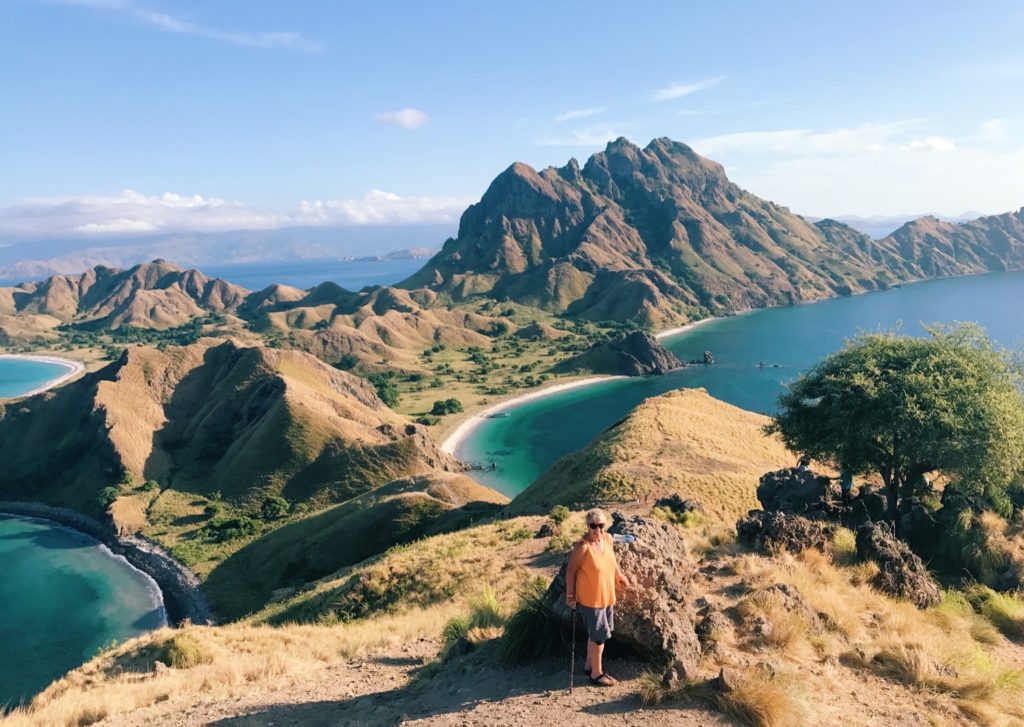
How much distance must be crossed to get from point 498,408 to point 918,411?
12390cm

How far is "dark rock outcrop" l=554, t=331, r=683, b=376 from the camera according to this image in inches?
7062

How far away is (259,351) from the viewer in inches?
4572

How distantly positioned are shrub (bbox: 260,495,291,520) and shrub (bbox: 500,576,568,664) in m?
73.8

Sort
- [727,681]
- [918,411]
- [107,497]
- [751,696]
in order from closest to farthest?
[751,696], [727,681], [918,411], [107,497]

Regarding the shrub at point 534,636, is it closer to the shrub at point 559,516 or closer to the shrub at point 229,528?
the shrub at point 559,516

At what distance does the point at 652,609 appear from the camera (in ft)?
37.5

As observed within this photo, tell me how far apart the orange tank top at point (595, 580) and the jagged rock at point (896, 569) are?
11.0m

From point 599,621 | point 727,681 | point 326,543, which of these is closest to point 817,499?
point 727,681

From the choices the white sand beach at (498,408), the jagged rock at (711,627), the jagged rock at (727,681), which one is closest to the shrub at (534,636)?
the jagged rock at (711,627)

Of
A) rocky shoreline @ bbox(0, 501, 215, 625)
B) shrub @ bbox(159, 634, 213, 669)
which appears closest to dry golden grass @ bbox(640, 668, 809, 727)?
shrub @ bbox(159, 634, 213, 669)

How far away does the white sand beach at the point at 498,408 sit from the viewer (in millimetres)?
122562

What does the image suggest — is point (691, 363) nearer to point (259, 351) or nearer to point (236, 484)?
point (259, 351)

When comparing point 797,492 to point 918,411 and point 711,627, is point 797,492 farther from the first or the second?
point 711,627

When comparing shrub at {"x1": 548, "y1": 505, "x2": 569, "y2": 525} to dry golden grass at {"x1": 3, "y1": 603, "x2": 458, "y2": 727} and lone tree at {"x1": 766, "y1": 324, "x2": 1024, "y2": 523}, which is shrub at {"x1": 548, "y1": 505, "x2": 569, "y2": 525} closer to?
dry golden grass at {"x1": 3, "y1": 603, "x2": 458, "y2": 727}
